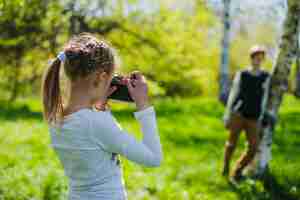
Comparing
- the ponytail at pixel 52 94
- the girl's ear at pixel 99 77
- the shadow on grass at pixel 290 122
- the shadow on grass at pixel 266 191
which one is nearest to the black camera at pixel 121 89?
the girl's ear at pixel 99 77

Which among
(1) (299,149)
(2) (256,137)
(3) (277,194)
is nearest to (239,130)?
(2) (256,137)

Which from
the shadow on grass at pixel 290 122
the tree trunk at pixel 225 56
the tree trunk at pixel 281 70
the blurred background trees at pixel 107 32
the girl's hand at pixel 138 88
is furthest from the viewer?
the tree trunk at pixel 225 56

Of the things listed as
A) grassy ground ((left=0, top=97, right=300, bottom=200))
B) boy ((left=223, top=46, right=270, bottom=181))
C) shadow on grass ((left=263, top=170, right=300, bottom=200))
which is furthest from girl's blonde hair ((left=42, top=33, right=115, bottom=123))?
boy ((left=223, top=46, right=270, bottom=181))

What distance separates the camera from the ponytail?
8.29ft

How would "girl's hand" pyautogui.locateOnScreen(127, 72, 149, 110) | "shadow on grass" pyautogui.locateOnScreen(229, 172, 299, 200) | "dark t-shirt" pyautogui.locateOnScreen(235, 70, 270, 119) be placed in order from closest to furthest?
"girl's hand" pyautogui.locateOnScreen(127, 72, 149, 110) < "shadow on grass" pyautogui.locateOnScreen(229, 172, 299, 200) < "dark t-shirt" pyautogui.locateOnScreen(235, 70, 270, 119)

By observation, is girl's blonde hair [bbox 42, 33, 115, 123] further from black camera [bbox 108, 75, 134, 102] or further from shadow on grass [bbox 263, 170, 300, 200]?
shadow on grass [bbox 263, 170, 300, 200]

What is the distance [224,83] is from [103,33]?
12.4 ft

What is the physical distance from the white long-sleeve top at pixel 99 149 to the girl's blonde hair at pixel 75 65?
105 mm

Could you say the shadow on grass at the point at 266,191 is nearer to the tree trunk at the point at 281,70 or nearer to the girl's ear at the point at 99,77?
the tree trunk at the point at 281,70

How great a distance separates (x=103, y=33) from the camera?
50.3 feet

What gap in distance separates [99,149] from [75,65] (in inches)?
15.7

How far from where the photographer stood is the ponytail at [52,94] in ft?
8.29

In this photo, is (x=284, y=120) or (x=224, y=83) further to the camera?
(x=224, y=83)

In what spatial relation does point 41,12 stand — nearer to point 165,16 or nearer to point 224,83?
point 165,16
